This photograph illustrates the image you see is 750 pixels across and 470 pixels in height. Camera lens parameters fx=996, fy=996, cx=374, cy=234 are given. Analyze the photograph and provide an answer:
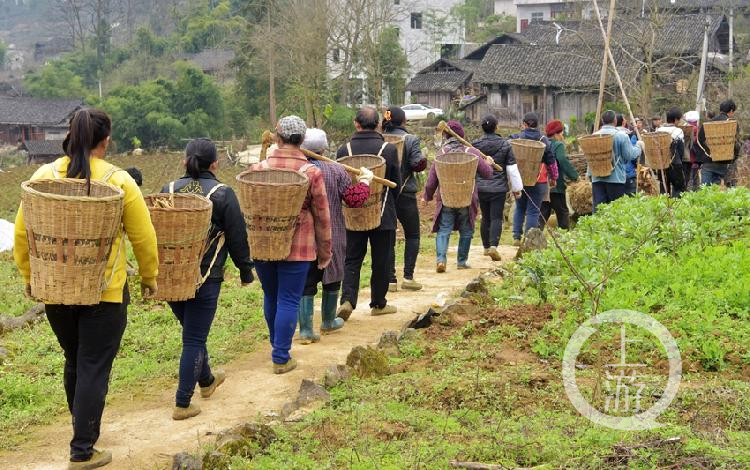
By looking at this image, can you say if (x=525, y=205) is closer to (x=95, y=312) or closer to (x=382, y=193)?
(x=382, y=193)

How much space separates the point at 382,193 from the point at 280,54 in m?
42.4

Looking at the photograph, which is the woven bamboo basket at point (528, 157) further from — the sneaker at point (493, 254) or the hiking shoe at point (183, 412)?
the hiking shoe at point (183, 412)

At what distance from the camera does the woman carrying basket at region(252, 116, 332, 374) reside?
7.43 metres

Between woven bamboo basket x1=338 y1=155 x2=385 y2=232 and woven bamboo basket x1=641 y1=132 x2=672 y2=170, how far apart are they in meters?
6.67

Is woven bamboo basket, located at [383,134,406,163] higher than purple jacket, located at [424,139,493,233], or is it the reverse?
woven bamboo basket, located at [383,134,406,163]

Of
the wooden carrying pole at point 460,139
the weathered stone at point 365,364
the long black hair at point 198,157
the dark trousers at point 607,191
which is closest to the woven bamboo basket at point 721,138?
the dark trousers at point 607,191

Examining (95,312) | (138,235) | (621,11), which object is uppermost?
(621,11)

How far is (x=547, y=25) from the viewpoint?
5894 cm

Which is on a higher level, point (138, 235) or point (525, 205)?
point (138, 235)

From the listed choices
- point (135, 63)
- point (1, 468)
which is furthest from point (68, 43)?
point (1, 468)

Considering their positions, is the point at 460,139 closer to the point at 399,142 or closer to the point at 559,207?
the point at 399,142

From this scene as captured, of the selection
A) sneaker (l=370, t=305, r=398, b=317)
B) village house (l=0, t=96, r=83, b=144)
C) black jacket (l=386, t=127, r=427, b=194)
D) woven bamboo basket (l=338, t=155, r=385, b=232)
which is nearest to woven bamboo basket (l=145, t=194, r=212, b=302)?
woven bamboo basket (l=338, t=155, r=385, b=232)

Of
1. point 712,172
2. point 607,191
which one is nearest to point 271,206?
point 607,191

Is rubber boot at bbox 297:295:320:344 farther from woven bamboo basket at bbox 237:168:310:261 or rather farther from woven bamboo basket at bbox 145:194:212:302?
woven bamboo basket at bbox 145:194:212:302
